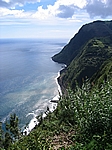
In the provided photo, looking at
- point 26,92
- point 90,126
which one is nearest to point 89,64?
point 26,92

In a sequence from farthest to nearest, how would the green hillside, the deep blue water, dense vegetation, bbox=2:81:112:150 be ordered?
the green hillside
the deep blue water
dense vegetation, bbox=2:81:112:150

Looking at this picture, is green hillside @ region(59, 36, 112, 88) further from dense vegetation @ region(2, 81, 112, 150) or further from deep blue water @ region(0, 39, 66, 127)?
dense vegetation @ region(2, 81, 112, 150)

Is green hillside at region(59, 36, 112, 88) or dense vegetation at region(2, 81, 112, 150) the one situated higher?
dense vegetation at region(2, 81, 112, 150)

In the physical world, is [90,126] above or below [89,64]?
above

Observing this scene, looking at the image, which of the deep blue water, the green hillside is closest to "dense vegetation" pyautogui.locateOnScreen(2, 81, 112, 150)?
the deep blue water

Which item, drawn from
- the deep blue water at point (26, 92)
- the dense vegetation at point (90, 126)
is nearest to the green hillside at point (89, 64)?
the deep blue water at point (26, 92)

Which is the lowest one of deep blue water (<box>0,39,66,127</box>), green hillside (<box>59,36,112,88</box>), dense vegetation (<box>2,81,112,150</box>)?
deep blue water (<box>0,39,66,127</box>)

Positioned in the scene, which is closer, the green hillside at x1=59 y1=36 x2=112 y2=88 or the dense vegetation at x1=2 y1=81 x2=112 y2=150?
the dense vegetation at x1=2 y1=81 x2=112 y2=150

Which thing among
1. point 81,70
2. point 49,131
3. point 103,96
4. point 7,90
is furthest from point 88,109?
point 81,70

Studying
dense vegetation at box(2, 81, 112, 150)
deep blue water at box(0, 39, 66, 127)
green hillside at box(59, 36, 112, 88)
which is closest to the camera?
dense vegetation at box(2, 81, 112, 150)

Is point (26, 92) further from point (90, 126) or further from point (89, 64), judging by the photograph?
point (90, 126)

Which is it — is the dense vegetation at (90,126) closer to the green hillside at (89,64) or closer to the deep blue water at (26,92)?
the deep blue water at (26,92)
